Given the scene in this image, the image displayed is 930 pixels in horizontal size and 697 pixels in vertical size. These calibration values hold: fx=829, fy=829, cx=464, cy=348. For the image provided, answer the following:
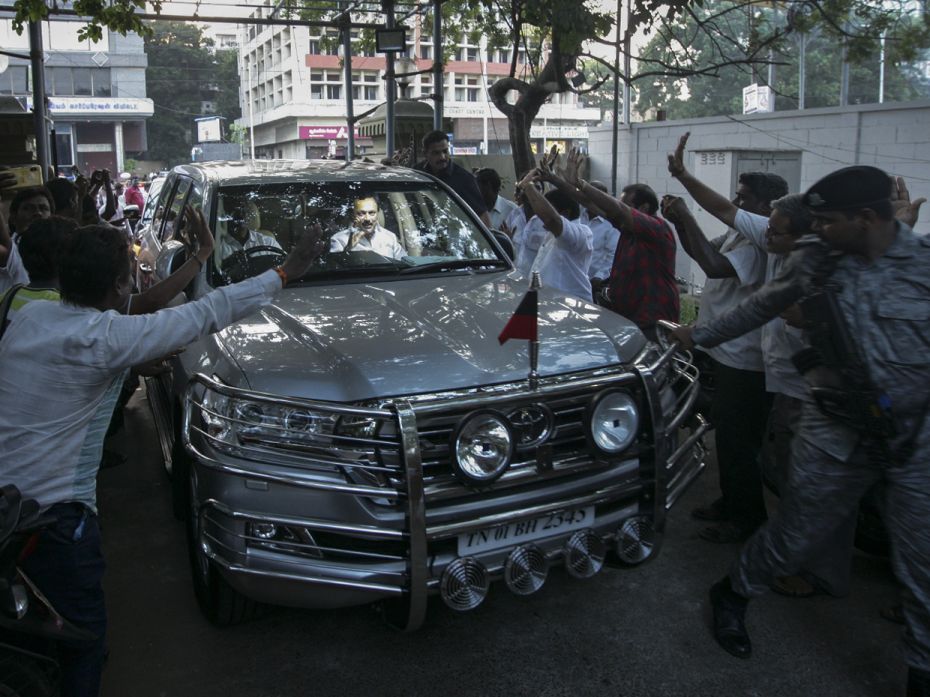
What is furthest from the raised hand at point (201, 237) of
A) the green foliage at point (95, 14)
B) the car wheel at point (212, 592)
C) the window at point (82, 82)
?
the window at point (82, 82)

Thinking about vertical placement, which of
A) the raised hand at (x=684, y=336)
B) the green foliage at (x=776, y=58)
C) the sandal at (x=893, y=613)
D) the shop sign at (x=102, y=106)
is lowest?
the sandal at (x=893, y=613)

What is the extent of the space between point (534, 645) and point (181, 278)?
6.74 feet

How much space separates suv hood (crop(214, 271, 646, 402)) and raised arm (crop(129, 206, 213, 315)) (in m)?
0.32

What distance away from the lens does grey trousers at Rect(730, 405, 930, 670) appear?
274cm

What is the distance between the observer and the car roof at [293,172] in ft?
15.4

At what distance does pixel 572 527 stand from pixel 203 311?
1.61 m

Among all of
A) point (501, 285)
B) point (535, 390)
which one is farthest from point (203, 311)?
point (501, 285)

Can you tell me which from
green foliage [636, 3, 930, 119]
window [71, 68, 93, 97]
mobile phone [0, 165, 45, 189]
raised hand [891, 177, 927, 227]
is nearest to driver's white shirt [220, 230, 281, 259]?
raised hand [891, 177, 927, 227]

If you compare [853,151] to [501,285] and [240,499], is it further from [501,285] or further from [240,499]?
[240,499]

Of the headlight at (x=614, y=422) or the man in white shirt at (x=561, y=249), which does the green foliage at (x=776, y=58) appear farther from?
the headlight at (x=614, y=422)

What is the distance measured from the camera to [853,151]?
11133 millimetres

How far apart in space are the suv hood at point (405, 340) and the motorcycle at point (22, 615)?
93cm

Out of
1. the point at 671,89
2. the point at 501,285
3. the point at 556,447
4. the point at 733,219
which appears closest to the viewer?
the point at 556,447

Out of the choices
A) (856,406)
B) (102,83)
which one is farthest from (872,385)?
(102,83)
